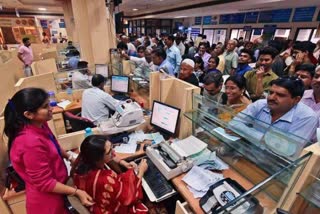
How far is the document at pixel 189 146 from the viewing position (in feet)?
5.40

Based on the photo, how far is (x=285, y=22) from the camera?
7629 mm

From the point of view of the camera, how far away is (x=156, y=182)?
59.2 inches

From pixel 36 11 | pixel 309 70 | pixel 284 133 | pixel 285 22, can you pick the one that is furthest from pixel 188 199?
pixel 36 11

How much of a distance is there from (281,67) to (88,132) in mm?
3513

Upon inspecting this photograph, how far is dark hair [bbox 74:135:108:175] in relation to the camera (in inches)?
48.2

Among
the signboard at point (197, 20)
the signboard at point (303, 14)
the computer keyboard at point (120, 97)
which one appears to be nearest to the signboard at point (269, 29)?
the signboard at point (303, 14)

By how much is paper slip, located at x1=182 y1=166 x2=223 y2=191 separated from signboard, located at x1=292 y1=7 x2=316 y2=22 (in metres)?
8.29

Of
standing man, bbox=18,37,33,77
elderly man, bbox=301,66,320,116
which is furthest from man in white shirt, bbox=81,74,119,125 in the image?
standing man, bbox=18,37,33,77

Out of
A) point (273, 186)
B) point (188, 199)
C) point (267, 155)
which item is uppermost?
point (267, 155)

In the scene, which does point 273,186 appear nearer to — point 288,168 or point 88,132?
point 288,168

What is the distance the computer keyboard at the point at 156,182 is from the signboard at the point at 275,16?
29.0 feet

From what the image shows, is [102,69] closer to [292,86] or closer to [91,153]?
[91,153]

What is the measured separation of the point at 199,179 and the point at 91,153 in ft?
2.66

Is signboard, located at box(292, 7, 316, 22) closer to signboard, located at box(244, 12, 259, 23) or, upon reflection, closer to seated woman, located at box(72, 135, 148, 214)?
signboard, located at box(244, 12, 259, 23)
